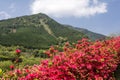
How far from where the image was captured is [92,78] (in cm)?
1201

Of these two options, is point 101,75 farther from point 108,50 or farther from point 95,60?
point 108,50

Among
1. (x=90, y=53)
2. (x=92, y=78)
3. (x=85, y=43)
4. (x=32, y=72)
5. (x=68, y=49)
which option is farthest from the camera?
(x=85, y=43)

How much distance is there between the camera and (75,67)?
37.2 feet

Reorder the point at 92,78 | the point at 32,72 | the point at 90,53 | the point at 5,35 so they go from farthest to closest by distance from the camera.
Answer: the point at 5,35 < the point at 90,53 < the point at 92,78 < the point at 32,72

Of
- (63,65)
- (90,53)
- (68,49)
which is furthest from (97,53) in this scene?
(63,65)

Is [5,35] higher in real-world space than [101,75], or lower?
higher

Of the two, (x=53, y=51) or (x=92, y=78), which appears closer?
(x=92, y=78)

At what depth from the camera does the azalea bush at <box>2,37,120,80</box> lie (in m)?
10.8

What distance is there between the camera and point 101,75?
12.5 metres

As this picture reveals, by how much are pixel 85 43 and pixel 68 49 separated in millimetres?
1653

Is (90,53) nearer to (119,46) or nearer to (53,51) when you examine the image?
(53,51)

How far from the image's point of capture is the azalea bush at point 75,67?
10.8m

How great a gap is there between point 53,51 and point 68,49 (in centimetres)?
79

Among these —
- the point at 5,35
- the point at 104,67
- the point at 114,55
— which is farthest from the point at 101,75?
the point at 5,35
